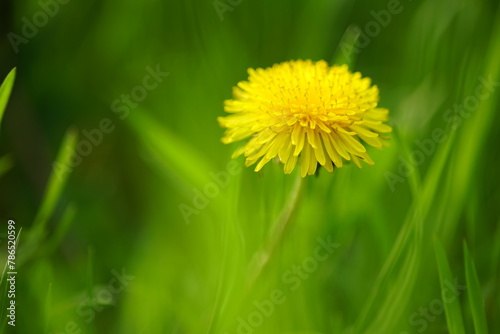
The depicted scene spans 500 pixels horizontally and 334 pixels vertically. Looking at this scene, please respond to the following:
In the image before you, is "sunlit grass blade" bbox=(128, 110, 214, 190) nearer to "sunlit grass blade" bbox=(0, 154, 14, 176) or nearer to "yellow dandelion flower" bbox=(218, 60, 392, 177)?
"yellow dandelion flower" bbox=(218, 60, 392, 177)

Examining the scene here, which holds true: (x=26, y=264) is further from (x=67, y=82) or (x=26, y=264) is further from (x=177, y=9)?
(x=177, y=9)

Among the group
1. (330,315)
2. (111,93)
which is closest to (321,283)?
(330,315)

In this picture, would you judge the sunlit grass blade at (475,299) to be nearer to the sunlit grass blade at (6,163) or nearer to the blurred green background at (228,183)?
the blurred green background at (228,183)

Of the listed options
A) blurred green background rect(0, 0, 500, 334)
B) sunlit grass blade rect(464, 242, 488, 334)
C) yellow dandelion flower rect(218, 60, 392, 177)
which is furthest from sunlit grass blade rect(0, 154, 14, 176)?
sunlit grass blade rect(464, 242, 488, 334)

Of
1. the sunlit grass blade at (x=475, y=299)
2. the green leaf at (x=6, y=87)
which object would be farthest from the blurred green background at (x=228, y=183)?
the green leaf at (x=6, y=87)

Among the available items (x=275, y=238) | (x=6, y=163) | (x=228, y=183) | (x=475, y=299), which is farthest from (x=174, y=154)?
(x=475, y=299)

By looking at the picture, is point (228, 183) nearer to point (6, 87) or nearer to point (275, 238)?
point (275, 238)
